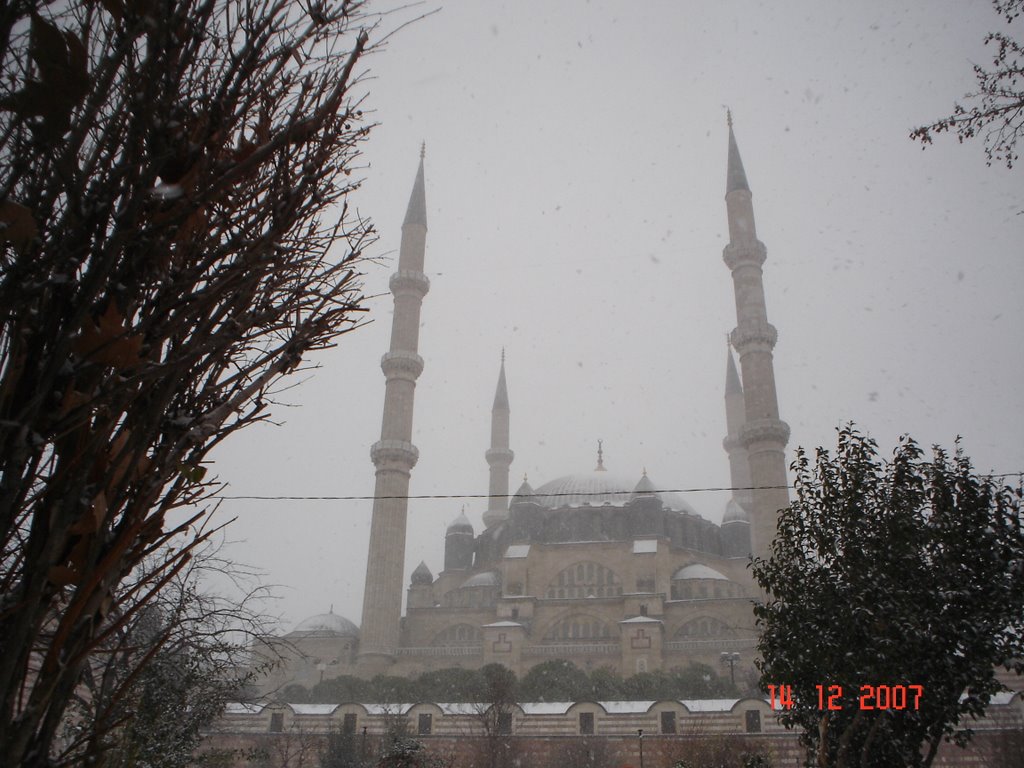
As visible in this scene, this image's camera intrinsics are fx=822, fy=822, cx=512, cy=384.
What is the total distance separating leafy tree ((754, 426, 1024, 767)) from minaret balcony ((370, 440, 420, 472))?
22.8 m

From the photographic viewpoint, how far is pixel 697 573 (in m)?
34.7

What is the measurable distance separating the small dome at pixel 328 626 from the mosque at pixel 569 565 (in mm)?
121

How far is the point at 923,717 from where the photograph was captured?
25.7ft

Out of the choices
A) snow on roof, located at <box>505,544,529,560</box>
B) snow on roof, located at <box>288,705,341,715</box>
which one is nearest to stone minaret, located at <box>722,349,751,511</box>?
snow on roof, located at <box>505,544,529,560</box>

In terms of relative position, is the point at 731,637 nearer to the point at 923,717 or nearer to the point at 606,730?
the point at 606,730

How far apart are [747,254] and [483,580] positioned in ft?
60.3

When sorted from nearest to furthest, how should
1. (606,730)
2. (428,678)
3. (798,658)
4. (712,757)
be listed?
(798,658), (712,757), (606,730), (428,678)

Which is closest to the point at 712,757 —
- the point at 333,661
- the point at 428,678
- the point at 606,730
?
the point at 606,730

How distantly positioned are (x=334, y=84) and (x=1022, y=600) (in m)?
8.00

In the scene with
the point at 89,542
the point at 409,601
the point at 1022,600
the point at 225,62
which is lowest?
the point at 89,542

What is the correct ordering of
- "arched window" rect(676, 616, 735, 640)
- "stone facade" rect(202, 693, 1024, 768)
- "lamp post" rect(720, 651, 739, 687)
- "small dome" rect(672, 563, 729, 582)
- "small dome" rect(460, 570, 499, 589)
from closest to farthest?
"stone facade" rect(202, 693, 1024, 768) → "lamp post" rect(720, 651, 739, 687) → "arched window" rect(676, 616, 735, 640) → "small dome" rect(672, 563, 729, 582) → "small dome" rect(460, 570, 499, 589)

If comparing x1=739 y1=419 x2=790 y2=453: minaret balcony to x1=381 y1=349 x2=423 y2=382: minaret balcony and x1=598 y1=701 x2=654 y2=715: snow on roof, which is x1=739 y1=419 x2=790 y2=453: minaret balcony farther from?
x1=381 y1=349 x2=423 y2=382: minaret balcony

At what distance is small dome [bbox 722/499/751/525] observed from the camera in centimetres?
3962
